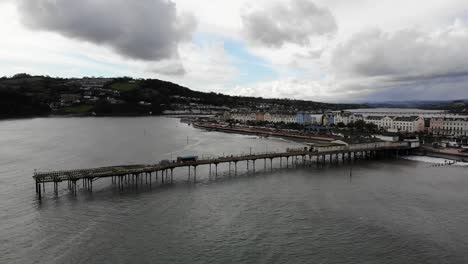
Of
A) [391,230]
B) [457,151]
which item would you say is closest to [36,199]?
[391,230]

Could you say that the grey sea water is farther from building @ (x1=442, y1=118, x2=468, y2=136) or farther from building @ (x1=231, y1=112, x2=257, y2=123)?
building @ (x1=231, y1=112, x2=257, y2=123)

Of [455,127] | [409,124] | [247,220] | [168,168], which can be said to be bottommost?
[247,220]

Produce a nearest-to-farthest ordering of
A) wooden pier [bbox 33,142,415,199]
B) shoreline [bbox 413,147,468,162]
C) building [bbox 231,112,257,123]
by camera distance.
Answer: wooden pier [bbox 33,142,415,199], shoreline [bbox 413,147,468,162], building [bbox 231,112,257,123]

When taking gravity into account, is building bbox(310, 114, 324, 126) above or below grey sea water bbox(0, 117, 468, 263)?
above

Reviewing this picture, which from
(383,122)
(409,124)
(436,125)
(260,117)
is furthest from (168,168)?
(260,117)

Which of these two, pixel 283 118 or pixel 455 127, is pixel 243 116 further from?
pixel 455 127

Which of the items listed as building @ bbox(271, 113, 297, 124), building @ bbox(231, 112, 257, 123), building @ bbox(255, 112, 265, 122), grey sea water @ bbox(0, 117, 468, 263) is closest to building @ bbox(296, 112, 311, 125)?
building @ bbox(271, 113, 297, 124)
